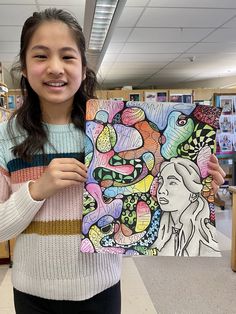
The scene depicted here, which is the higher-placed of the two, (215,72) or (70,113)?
(215,72)

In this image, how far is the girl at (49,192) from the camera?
715 millimetres

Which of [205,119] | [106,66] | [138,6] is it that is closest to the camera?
[205,119]

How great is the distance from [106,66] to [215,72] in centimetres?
285

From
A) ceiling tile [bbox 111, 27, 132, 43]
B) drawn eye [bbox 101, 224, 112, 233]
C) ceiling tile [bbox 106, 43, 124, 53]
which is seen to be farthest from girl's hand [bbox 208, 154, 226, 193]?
ceiling tile [bbox 106, 43, 124, 53]

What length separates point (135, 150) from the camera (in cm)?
75

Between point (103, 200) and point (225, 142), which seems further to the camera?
point (225, 142)

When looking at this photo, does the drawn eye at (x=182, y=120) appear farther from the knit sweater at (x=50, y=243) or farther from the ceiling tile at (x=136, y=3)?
the ceiling tile at (x=136, y=3)

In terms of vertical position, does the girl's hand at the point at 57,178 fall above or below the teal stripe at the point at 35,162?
below

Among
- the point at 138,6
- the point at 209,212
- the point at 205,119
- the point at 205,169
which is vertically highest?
the point at 138,6

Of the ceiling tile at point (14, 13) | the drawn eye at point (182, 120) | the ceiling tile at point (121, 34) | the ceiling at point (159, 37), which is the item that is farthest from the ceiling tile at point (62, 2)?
the drawn eye at point (182, 120)

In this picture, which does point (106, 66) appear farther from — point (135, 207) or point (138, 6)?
point (135, 207)

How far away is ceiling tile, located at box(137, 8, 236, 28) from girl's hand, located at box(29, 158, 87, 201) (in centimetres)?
334

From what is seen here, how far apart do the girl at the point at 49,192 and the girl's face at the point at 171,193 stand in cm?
9

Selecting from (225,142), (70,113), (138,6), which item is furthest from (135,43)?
(70,113)
